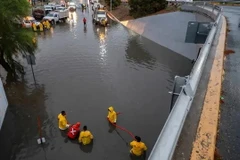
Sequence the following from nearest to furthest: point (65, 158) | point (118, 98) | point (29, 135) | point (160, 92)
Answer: point (65, 158), point (29, 135), point (118, 98), point (160, 92)

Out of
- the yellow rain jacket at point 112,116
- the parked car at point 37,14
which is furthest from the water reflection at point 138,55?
the parked car at point 37,14

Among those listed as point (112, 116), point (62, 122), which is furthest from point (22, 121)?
point (112, 116)

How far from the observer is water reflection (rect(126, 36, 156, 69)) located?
19.4 m

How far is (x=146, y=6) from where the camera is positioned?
111 ft

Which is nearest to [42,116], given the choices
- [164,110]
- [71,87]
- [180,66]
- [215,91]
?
[71,87]

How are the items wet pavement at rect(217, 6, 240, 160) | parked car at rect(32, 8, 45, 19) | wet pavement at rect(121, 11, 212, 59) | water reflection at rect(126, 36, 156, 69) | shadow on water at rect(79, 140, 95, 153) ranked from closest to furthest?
1. wet pavement at rect(217, 6, 240, 160)
2. shadow on water at rect(79, 140, 95, 153)
3. water reflection at rect(126, 36, 156, 69)
4. wet pavement at rect(121, 11, 212, 59)
5. parked car at rect(32, 8, 45, 19)

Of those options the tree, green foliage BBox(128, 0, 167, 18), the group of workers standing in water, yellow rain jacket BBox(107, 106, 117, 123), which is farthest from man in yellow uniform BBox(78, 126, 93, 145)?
green foliage BBox(128, 0, 167, 18)

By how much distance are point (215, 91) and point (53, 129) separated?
26.0ft

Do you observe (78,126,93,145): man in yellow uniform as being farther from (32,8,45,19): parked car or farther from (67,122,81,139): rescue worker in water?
(32,8,45,19): parked car

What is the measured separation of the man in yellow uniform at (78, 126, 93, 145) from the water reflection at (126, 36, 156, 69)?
410 inches

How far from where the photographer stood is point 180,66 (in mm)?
18781

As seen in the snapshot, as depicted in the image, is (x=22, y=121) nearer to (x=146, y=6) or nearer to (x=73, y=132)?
(x=73, y=132)

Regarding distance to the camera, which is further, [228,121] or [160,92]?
[160,92]

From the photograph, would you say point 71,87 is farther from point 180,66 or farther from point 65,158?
point 180,66
